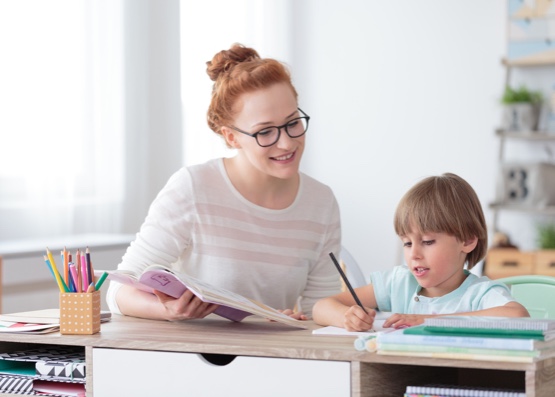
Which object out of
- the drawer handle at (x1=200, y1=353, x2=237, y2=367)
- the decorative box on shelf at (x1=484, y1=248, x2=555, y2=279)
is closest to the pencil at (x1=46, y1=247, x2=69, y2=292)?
the drawer handle at (x1=200, y1=353, x2=237, y2=367)

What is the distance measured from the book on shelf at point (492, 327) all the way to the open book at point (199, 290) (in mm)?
356

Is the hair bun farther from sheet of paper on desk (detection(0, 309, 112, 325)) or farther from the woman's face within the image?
sheet of paper on desk (detection(0, 309, 112, 325))

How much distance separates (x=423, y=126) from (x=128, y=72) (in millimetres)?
1669

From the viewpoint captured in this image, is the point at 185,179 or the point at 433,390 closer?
the point at 433,390

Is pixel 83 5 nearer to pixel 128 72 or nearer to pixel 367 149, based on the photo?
pixel 128 72

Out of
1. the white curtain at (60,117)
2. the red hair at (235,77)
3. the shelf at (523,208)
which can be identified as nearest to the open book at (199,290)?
the red hair at (235,77)

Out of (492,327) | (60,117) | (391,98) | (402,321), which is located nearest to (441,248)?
(402,321)

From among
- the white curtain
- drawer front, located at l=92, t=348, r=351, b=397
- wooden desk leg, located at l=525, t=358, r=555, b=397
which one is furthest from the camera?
the white curtain

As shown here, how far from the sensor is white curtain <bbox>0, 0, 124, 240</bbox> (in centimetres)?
389

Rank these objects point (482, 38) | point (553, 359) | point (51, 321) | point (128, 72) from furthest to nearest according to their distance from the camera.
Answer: point (482, 38) → point (128, 72) → point (51, 321) → point (553, 359)

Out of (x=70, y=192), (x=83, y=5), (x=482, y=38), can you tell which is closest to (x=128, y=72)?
(x=83, y=5)

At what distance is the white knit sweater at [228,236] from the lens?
6.54 ft

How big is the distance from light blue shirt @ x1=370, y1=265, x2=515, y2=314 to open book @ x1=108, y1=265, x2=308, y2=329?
205mm

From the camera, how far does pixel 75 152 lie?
13.7 feet
